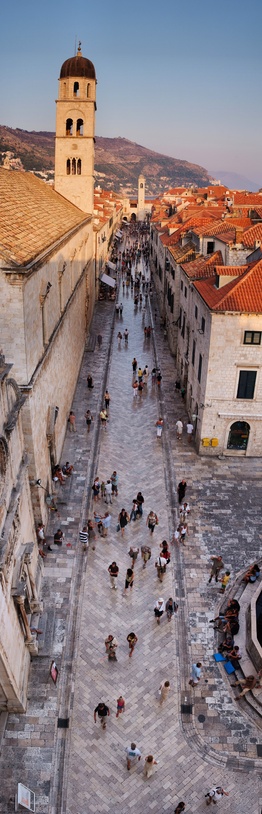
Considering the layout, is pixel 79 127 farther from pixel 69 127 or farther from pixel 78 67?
pixel 78 67

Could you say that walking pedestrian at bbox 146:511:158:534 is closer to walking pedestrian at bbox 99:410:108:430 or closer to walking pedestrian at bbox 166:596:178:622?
walking pedestrian at bbox 166:596:178:622

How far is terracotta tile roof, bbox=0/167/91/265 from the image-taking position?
48.2ft

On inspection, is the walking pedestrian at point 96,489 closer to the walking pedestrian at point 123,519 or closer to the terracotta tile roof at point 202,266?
the walking pedestrian at point 123,519

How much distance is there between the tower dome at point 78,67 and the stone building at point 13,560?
32.7 metres

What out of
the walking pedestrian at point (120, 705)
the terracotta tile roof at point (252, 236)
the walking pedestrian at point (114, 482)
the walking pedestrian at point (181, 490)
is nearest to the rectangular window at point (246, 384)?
the walking pedestrian at point (181, 490)

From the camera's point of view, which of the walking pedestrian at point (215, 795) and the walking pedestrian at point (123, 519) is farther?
the walking pedestrian at point (123, 519)

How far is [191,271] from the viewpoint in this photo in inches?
1037

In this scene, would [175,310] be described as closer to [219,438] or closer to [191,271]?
[191,271]

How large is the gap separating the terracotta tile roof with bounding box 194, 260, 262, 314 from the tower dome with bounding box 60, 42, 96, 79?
80.9 ft

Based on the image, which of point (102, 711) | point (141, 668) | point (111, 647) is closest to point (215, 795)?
point (102, 711)

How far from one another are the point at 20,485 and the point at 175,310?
2298 cm

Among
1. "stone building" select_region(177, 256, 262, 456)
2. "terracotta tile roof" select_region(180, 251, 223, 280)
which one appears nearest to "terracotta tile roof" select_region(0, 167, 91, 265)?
"terracotta tile roof" select_region(180, 251, 223, 280)

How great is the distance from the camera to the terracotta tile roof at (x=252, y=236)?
24.2 meters

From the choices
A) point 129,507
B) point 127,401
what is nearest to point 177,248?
point 127,401
